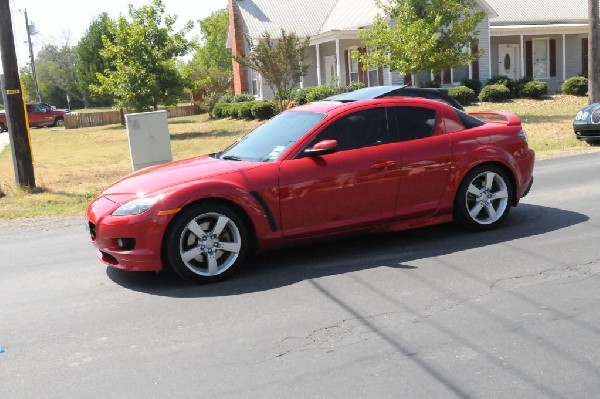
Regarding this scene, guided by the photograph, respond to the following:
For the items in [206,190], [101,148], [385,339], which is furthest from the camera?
[101,148]

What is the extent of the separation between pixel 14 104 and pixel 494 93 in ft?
76.9

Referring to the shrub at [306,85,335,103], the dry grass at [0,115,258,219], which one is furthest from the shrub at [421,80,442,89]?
the dry grass at [0,115,258,219]

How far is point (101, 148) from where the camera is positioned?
27953 mm

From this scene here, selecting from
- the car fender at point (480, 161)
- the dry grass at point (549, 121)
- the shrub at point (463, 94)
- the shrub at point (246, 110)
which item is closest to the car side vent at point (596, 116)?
the dry grass at point (549, 121)

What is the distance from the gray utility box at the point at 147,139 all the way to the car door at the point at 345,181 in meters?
8.01

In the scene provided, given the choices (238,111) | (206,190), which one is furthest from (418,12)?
(206,190)

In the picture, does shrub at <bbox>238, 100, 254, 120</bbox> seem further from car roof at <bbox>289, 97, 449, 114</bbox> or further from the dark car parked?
car roof at <bbox>289, 97, 449, 114</bbox>

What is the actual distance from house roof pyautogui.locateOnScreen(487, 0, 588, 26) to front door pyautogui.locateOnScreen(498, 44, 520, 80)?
1388mm

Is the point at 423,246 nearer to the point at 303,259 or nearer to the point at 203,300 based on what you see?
the point at 303,259

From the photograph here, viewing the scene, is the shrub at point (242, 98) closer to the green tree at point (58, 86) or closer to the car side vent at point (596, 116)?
the car side vent at point (596, 116)

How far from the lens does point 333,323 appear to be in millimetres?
5035

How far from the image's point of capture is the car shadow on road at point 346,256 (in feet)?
20.1

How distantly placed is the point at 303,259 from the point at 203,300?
4.68ft

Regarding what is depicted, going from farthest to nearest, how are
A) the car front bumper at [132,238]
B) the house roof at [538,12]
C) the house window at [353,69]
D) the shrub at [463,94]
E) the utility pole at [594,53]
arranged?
1. the house roof at [538,12]
2. the house window at [353,69]
3. the shrub at [463,94]
4. the utility pole at [594,53]
5. the car front bumper at [132,238]
